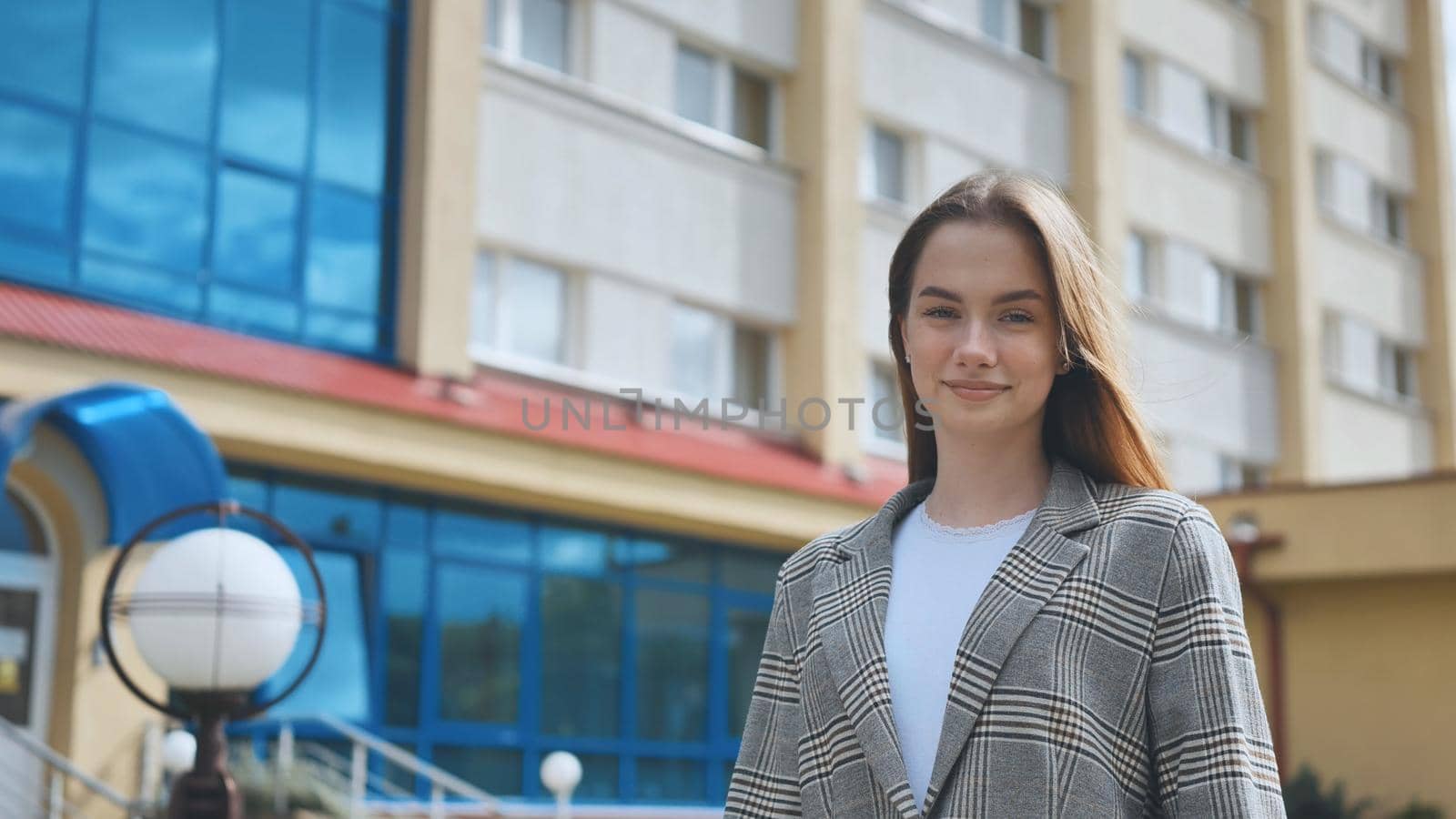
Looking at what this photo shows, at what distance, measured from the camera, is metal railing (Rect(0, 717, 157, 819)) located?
1071 cm

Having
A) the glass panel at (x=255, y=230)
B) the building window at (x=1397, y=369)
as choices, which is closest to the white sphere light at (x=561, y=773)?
the glass panel at (x=255, y=230)

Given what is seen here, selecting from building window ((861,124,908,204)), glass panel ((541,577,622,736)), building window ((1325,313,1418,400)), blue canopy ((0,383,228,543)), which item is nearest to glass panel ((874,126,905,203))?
building window ((861,124,908,204))

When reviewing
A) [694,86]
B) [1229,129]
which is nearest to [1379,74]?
[1229,129]

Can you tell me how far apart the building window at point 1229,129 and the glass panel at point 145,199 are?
689 inches

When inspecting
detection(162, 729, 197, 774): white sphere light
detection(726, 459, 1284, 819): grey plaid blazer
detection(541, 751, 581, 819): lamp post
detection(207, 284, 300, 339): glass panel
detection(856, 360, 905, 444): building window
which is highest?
detection(856, 360, 905, 444): building window

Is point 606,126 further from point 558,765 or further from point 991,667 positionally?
point 991,667

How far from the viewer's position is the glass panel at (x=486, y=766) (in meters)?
14.6

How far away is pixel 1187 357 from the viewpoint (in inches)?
934

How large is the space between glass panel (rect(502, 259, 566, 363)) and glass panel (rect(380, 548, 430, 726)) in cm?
249

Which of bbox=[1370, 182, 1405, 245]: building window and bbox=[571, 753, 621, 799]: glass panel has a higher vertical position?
bbox=[1370, 182, 1405, 245]: building window

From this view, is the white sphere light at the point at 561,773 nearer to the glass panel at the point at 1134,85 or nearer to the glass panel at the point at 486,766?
the glass panel at the point at 486,766

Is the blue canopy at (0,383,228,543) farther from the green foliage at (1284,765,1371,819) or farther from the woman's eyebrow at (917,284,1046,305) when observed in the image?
the green foliage at (1284,765,1371,819)

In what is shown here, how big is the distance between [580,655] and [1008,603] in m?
14.2

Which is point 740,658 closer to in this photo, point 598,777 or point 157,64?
point 598,777
